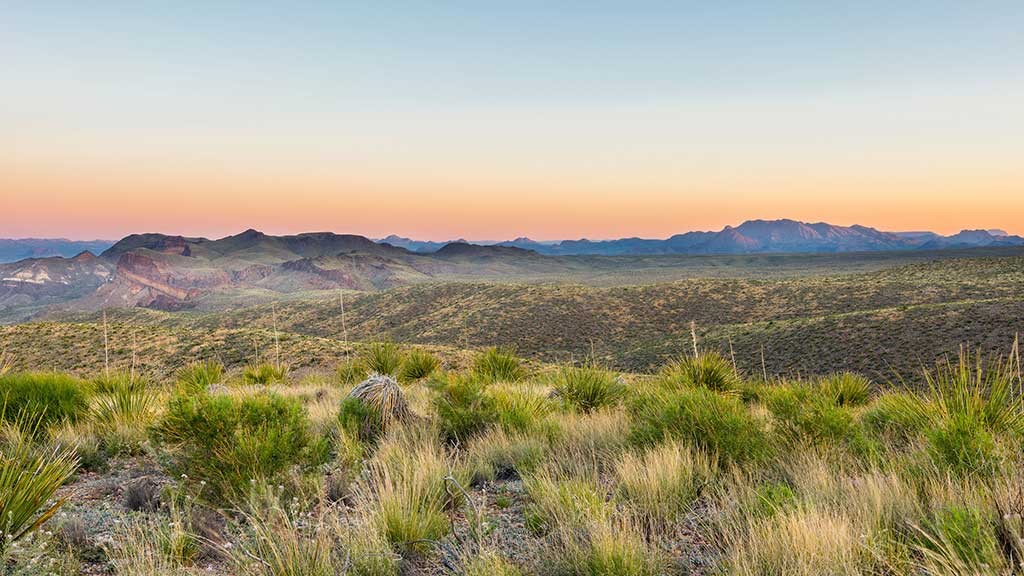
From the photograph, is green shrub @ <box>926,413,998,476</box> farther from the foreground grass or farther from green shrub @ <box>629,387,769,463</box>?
green shrub @ <box>629,387,769,463</box>

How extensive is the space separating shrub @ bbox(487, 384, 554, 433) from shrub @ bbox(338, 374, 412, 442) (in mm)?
1288

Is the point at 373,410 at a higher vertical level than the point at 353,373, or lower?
higher

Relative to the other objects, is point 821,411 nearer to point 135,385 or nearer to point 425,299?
point 135,385

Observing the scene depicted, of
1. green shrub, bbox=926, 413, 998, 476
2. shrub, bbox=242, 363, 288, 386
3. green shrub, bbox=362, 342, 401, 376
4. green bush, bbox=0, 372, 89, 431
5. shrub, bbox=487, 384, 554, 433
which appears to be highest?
green shrub, bbox=926, 413, 998, 476

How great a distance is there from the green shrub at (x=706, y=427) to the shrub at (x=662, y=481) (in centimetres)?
22

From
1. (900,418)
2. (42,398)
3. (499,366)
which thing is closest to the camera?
(900,418)

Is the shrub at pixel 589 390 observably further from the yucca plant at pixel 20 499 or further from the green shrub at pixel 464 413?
the yucca plant at pixel 20 499

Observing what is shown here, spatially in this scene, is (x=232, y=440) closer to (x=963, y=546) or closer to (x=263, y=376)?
(x=963, y=546)

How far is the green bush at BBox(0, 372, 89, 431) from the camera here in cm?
707

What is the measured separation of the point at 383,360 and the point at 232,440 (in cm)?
849

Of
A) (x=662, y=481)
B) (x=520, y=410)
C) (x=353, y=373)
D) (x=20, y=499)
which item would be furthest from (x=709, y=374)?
(x=20, y=499)

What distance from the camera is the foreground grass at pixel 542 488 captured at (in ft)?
9.73

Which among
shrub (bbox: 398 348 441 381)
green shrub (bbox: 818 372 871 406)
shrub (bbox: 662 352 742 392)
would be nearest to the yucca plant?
shrub (bbox: 662 352 742 392)

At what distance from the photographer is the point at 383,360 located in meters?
13.1
